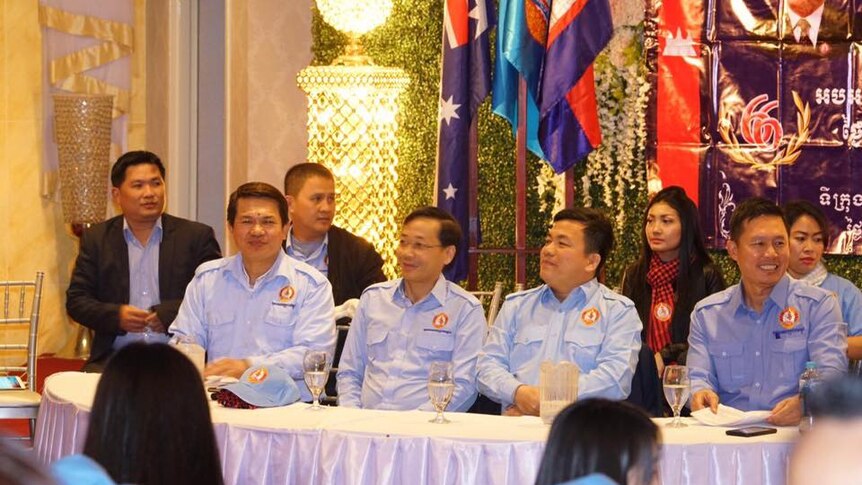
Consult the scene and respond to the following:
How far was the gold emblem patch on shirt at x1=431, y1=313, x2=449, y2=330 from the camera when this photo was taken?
455cm

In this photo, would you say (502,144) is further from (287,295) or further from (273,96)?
(287,295)

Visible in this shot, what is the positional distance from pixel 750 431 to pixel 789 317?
0.88 m

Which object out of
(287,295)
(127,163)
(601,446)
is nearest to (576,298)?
(287,295)

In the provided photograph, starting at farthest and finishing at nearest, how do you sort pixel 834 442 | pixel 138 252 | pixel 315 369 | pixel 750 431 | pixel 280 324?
pixel 138 252, pixel 280 324, pixel 315 369, pixel 750 431, pixel 834 442

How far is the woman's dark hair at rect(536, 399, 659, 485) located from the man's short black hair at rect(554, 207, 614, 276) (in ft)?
8.31

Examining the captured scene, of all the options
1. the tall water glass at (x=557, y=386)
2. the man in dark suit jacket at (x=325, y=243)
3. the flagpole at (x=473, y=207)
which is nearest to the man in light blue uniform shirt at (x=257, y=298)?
the man in dark suit jacket at (x=325, y=243)

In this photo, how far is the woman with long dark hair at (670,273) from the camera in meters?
5.48

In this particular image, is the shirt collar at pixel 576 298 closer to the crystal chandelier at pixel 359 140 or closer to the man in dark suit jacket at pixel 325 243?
the man in dark suit jacket at pixel 325 243

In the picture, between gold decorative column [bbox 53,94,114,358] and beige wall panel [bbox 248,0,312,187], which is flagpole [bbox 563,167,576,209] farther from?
gold decorative column [bbox 53,94,114,358]

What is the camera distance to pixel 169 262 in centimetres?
565

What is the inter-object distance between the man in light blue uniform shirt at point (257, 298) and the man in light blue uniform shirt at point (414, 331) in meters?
0.14

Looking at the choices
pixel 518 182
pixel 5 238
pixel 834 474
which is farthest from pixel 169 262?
pixel 834 474

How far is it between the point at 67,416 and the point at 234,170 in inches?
166

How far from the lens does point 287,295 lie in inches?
184
